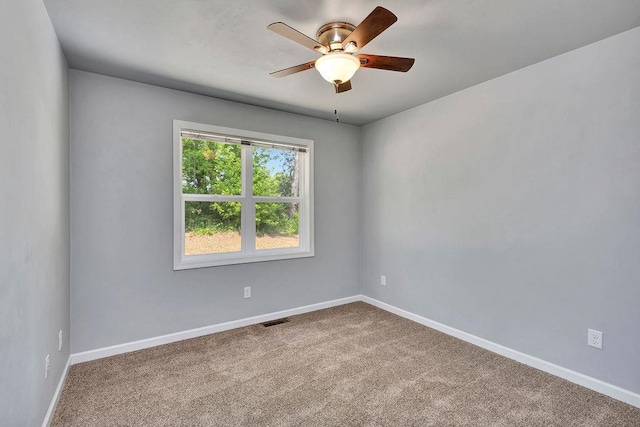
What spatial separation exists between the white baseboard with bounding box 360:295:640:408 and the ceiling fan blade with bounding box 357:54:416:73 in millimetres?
2462

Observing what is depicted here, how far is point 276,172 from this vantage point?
12.6 ft

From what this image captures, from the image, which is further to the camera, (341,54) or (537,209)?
(537,209)

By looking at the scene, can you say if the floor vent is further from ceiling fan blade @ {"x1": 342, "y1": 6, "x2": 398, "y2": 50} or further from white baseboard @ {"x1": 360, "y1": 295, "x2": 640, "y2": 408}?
ceiling fan blade @ {"x1": 342, "y1": 6, "x2": 398, "y2": 50}

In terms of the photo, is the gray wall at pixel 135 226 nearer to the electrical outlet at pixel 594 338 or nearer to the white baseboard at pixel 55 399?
the white baseboard at pixel 55 399

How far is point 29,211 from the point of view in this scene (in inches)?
62.3

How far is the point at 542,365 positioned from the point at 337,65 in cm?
271

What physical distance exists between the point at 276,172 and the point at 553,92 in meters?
2.74

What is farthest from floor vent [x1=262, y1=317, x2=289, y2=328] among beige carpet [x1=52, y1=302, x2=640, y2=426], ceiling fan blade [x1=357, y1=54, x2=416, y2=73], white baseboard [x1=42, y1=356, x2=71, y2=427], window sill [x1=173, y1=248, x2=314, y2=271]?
ceiling fan blade [x1=357, y1=54, x2=416, y2=73]

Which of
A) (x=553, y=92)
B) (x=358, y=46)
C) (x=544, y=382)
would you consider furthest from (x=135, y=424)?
(x=553, y=92)

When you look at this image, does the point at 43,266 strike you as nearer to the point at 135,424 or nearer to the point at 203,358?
the point at 135,424

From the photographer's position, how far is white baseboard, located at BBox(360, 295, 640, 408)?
82.7 inches

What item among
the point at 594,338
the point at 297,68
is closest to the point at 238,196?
the point at 297,68

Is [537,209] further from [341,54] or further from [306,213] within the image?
[306,213]

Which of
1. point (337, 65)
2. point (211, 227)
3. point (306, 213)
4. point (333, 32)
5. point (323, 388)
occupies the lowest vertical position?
point (323, 388)
